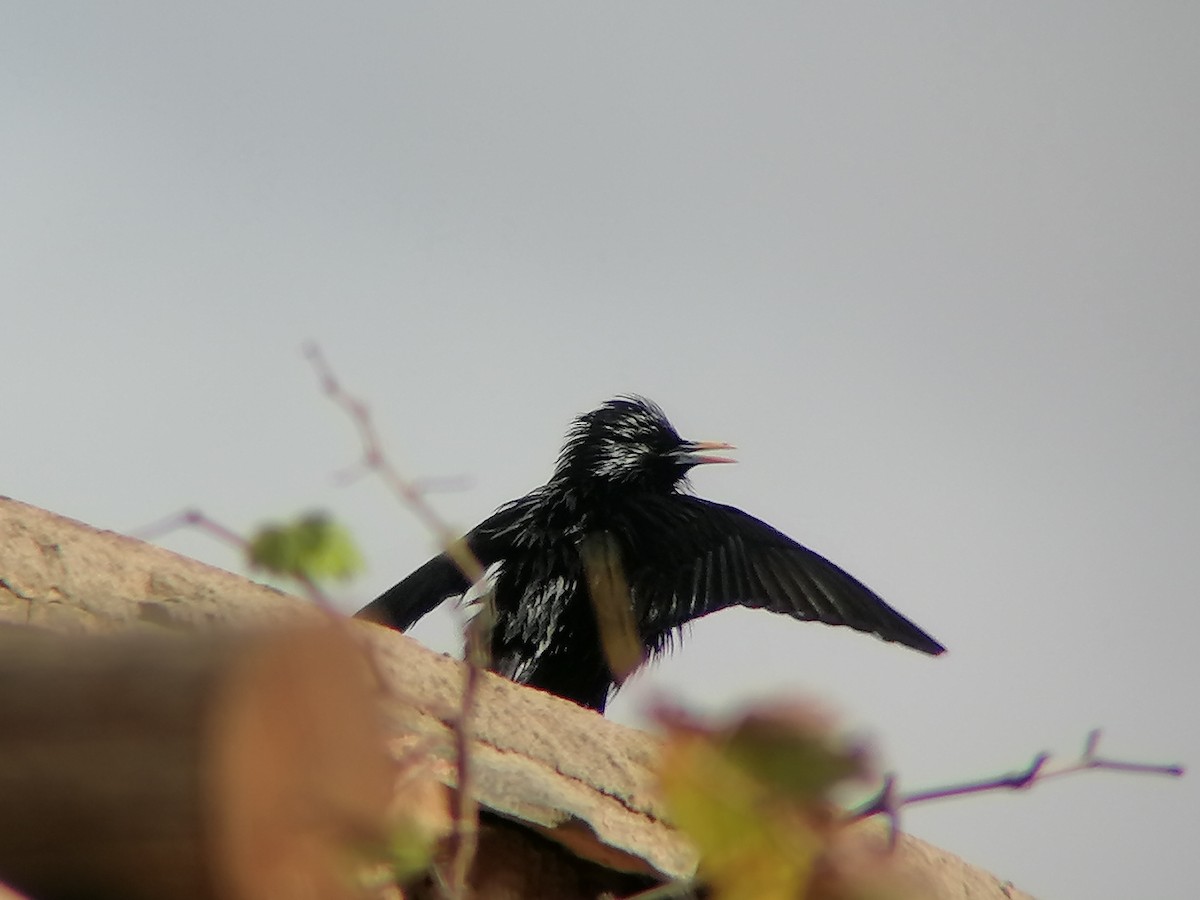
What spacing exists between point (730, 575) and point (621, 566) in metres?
0.43

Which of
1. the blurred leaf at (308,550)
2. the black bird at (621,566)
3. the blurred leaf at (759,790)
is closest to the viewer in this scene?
the blurred leaf at (759,790)

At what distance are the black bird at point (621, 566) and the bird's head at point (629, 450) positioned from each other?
0.03 feet

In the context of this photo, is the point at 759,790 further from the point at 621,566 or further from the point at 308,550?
the point at 621,566

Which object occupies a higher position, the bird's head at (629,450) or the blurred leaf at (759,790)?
the bird's head at (629,450)

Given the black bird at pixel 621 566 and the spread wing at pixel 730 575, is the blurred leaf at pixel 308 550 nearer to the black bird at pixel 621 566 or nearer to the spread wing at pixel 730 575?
the black bird at pixel 621 566

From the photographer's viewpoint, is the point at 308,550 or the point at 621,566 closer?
the point at 308,550

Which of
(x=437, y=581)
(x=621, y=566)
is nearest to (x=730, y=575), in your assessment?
(x=621, y=566)

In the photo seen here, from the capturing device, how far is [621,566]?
518 centimetres

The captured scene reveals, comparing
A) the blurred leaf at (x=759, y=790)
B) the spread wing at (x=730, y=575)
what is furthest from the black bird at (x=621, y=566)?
the blurred leaf at (x=759, y=790)

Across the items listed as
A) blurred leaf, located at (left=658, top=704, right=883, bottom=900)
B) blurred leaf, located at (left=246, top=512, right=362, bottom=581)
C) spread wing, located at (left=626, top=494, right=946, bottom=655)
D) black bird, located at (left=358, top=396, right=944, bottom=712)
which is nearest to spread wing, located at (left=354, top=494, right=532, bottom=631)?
black bird, located at (left=358, top=396, right=944, bottom=712)

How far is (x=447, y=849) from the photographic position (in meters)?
2.00

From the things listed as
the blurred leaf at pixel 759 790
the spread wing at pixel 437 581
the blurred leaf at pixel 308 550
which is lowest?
the blurred leaf at pixel 759 790

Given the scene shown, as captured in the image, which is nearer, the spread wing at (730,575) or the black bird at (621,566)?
the black bird at (621,566)

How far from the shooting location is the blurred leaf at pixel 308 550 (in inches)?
48.6
